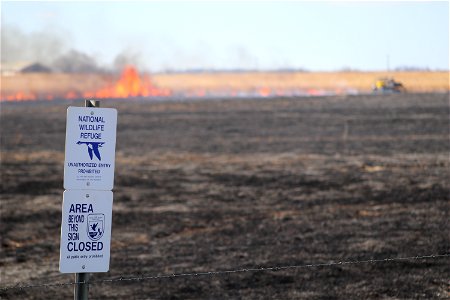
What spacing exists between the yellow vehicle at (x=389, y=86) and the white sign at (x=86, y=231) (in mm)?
73221

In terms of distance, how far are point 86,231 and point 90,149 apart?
22.5 inches

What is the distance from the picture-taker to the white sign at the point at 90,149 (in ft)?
19.8

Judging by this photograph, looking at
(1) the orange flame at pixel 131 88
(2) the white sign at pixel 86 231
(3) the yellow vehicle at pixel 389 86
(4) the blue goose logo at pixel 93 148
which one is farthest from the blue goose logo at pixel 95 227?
(3) the yellow vehicle at pixel 389 86

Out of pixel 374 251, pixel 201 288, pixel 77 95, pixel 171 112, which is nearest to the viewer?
pixel 201 288

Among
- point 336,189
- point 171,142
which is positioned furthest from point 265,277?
point 171,142

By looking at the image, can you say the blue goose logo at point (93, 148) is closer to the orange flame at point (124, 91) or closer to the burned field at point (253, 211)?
the burned field at point (253, 211)

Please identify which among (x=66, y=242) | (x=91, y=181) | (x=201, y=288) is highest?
(x=91, y=181)

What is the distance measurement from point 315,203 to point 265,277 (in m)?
7.45

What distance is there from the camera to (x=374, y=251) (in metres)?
14.9

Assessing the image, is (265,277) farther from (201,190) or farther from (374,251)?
(201,190)

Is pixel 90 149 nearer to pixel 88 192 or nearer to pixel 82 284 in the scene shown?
pixel 88 192

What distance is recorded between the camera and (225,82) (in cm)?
9800

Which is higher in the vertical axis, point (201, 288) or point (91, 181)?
point (91, 181)

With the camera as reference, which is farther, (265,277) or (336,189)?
(336,189)
